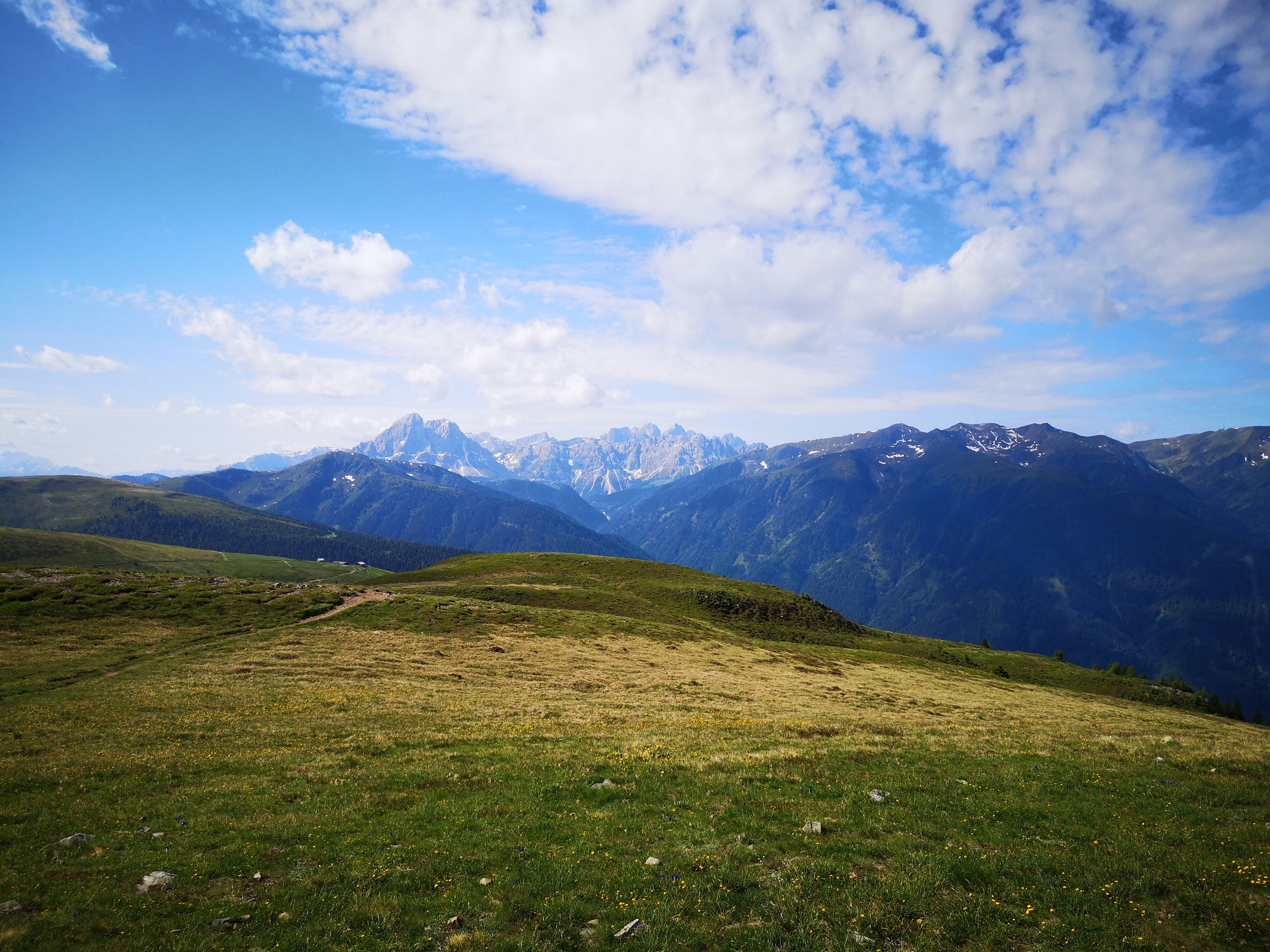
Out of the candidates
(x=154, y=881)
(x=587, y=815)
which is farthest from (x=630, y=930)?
(x=154, y=881)

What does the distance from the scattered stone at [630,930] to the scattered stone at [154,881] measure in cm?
1206

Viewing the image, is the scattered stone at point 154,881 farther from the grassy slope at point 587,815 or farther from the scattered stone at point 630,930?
the scattered stone at point 630,930

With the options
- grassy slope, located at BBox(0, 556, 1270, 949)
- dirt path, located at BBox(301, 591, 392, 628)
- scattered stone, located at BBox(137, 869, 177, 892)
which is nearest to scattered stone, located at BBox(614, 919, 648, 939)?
grassy slope, located at BBox(0, 556, 1270, 949)

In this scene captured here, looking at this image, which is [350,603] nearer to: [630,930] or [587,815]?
[587,815]

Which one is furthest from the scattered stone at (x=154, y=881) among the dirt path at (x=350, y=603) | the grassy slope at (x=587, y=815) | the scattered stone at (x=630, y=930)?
the dirt path at (x=350, y=603)

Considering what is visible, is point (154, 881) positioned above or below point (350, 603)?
above

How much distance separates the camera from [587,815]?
18.1 meters

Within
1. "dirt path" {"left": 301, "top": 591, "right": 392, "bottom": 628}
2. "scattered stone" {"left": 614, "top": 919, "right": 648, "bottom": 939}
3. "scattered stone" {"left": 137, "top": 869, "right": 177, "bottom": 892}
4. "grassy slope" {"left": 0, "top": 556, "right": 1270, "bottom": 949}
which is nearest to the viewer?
"scattered stone" {"left": 614, "top": 919, "right": 648, "bottom": 939}

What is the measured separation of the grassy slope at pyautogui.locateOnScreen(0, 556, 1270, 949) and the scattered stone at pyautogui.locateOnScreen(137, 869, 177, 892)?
36cm

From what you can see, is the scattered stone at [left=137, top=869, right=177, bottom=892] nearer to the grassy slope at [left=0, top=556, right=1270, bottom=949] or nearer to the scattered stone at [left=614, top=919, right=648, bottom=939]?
the grassy slope at [left=0, top=556, right=1270, bottom=949]

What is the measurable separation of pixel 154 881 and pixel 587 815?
471 inches

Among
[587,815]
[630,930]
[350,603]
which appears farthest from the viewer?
[350,603]

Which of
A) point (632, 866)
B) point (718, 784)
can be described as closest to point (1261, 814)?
point (718, 784)

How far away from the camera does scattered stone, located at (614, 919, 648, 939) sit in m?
11.8
